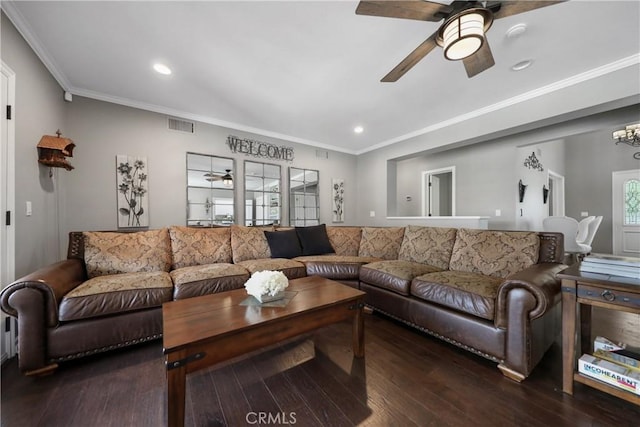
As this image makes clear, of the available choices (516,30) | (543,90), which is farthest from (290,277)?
(543,90)

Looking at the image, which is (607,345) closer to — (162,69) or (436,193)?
(162,69)

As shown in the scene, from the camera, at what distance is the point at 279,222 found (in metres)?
4.30

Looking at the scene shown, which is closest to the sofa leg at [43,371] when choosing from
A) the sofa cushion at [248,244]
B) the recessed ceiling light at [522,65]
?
the sofa cushion at [248,244]

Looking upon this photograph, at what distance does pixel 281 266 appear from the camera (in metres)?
2.78

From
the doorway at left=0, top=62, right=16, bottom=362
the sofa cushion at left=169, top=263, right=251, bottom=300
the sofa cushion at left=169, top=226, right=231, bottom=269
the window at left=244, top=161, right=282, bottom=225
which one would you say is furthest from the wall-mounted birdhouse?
the window at left=244, top=161, right=282, bottom=225

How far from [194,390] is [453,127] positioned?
4317 mm

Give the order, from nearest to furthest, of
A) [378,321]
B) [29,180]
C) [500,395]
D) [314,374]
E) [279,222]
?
[500,395] → [314,374] → [29,180] → [378,321] → [279,222]

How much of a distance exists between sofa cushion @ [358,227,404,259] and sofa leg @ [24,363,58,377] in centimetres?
316

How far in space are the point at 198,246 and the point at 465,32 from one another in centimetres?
312

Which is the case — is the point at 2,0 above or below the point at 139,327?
above

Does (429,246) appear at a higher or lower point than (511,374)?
higher

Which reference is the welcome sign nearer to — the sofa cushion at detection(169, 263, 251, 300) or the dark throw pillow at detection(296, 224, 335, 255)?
the dark throw pillow at detection(296, 224, 335, 255)

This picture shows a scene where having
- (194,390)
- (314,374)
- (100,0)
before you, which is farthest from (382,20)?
(194,390)

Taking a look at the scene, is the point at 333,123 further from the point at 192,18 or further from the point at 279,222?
the point at 192,18
